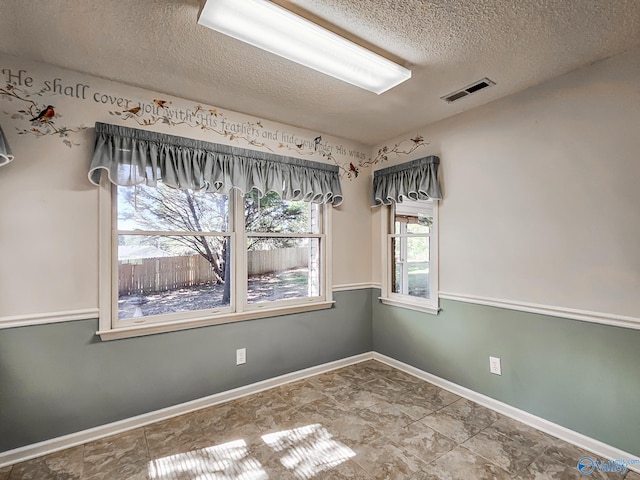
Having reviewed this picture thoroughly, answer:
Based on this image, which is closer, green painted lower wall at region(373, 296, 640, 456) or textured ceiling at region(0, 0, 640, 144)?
textured ceiling at region(0, 0, 640, 144)

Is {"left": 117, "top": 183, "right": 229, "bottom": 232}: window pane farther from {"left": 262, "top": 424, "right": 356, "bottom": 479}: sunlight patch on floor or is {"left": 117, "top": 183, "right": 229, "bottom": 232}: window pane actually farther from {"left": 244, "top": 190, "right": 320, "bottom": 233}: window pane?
{"left": 262, "top": 424, "right": 356, "bottom": 479}: sunlight patch on floor

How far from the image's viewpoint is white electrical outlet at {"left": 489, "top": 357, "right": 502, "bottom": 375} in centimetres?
254

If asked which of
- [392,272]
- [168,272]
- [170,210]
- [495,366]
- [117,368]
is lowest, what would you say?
[495,366]

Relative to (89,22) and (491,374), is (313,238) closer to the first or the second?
(491,374)

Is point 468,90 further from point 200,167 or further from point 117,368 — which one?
point 117,368

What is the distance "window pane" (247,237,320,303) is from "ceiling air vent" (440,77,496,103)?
177 cm

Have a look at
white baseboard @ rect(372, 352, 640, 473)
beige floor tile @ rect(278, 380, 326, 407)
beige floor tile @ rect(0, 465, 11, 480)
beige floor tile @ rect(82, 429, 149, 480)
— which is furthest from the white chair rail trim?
beige floor tile @ rect(0, 465, 11, 480)

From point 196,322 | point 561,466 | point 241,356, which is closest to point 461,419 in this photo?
point 561,466

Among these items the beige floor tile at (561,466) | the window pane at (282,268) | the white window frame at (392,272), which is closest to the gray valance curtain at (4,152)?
the window pane at (282,268)

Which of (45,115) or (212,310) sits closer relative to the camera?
(45,115)

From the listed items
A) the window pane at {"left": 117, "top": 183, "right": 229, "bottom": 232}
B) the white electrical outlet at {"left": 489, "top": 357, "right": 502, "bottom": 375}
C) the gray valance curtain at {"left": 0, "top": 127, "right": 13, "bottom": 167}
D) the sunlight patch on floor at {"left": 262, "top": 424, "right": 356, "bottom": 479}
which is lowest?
the sunlight patch on floor at {"left": 262, "top": 424, "right": 356, "bottom": 479}

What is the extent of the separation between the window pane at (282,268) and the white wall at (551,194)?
1292mm

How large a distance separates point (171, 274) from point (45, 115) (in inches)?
52.0

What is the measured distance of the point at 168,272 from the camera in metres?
2.51
